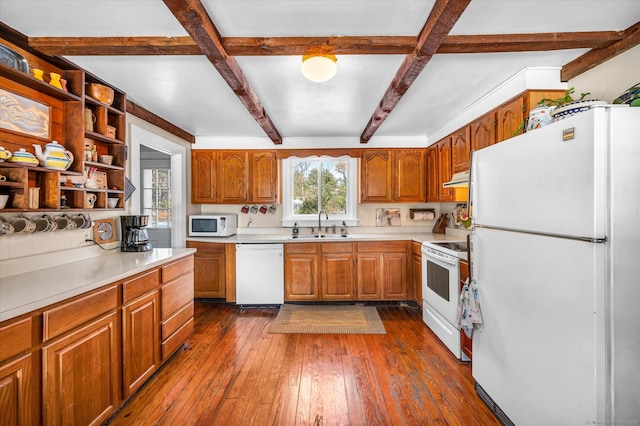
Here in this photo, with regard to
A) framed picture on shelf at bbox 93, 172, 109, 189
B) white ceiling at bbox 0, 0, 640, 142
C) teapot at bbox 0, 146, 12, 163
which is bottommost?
framed picture on shelf at bbox 93, 172, 109, 189

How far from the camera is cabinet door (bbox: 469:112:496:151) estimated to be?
2459 millimetres

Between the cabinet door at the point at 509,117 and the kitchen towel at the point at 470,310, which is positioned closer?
the kitchen towel at the point at 470,310

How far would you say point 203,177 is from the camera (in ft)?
13.4

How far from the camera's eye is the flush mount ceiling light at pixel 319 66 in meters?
1.77

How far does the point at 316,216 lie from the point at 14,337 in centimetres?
339

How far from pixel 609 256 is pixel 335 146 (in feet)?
11.1

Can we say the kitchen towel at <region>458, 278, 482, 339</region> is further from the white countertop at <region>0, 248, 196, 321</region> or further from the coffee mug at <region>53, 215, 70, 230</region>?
the coffee mug at <region>53, 215, 70, 230</region>

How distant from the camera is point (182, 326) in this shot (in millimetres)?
2545

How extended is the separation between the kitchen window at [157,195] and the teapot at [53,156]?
3.40 metres

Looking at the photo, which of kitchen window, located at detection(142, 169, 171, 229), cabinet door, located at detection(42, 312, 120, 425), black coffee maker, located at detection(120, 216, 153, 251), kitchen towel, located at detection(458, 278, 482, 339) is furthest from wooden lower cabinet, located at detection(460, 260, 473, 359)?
kitchen window, located at detection(142, 169, 171, 229)

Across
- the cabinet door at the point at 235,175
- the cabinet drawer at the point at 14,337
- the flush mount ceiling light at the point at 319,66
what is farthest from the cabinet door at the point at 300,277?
the cabinet drawer at the point at 14,337

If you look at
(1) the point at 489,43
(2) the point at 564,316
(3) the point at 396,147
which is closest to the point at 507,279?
(2) the point at 564,316

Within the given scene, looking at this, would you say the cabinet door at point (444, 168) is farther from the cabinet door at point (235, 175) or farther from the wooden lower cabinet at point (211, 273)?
the wooden lower cabinet at point (211, 273)

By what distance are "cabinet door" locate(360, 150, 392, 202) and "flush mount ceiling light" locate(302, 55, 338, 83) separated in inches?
92.0
